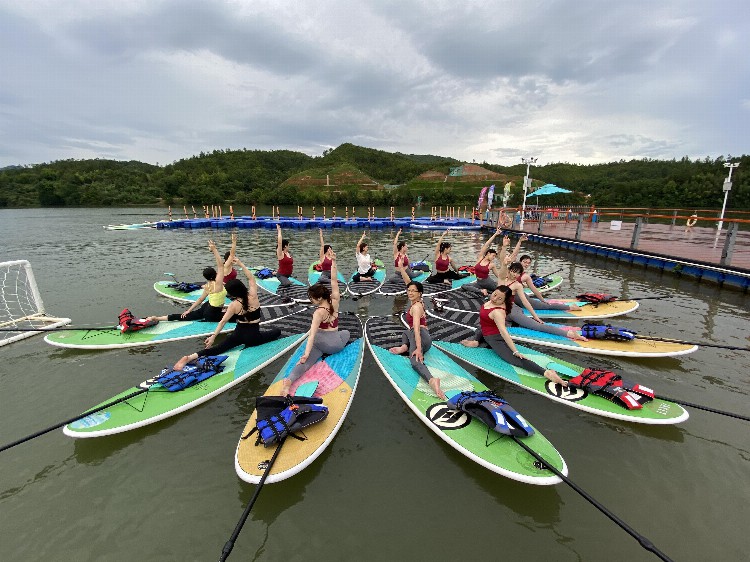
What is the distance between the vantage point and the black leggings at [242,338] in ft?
24.3

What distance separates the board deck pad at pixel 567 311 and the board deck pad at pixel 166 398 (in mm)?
5627

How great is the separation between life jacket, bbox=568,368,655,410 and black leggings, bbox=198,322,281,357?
21.7 feet

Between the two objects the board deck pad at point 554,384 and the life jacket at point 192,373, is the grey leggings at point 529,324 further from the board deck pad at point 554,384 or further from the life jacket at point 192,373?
the life jacket at point 192,373

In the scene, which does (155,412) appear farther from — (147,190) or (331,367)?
(147,190)

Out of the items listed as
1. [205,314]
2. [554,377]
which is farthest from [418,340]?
[205,314]

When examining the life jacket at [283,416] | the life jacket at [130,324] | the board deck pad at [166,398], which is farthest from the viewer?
the life jacket at [130,324]

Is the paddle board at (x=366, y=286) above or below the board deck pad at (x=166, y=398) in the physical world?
above

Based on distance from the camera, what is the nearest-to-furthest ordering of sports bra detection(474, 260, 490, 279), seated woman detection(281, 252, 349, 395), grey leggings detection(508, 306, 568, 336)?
1. seated woman detection(281, 252, 349, 395)
2. grey leggings detection(508, 306, 568, 336)
3. sports bra detection(474, 260, 490, 279)

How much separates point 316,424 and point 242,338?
3.39 m

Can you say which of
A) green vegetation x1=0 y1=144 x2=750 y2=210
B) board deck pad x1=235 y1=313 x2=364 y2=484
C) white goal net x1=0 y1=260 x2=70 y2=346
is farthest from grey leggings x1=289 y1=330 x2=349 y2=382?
green vegetation x1=0 y1=144 x2=750 y2=210

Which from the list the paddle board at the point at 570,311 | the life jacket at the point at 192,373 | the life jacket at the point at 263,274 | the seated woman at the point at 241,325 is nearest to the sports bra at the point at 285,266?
the life jacket at the point at 263,274

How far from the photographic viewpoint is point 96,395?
6.79 meters

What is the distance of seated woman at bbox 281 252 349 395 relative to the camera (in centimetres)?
625

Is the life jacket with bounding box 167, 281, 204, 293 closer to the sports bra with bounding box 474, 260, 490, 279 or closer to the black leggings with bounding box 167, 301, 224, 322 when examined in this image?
the black leggings with bounding box 167, 301, 224, 322
